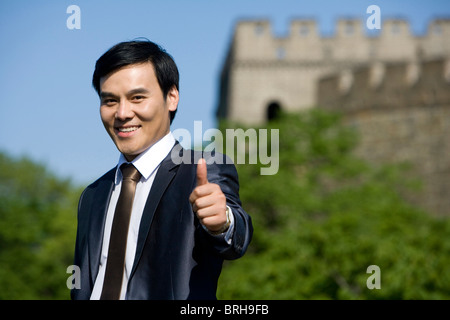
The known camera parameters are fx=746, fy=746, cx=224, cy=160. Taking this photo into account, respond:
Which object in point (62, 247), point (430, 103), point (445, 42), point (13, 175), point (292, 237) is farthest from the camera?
point (13, 175)

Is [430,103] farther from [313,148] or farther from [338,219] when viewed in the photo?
[338,219]

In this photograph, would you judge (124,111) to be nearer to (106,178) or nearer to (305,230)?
(106,178)

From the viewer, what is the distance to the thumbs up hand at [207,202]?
6.73ft

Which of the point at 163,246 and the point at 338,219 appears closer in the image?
the point at 163,246

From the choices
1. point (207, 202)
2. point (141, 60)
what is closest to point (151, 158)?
point (141, 60)

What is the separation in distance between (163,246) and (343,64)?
28.6 m

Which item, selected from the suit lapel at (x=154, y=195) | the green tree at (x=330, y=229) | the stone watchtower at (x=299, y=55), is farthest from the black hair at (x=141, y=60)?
the stone watchtower at (x=299, y=55)

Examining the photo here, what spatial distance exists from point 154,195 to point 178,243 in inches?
6.9

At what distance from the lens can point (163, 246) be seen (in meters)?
2.24

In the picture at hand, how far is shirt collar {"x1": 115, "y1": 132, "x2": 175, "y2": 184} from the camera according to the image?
7.83ft

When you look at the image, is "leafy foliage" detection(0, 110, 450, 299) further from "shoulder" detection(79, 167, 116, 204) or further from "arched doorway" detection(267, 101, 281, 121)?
"shoulder" detection(79, 167, 116, 204)

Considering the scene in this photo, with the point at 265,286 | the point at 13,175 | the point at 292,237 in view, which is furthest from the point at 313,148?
the point at 13,175

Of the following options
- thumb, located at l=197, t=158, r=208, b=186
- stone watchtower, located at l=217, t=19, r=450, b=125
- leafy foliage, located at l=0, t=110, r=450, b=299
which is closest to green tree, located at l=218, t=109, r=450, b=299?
leafy foliage, located at l=0, t=110, r=450, b=299

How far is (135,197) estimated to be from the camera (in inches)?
92.9
